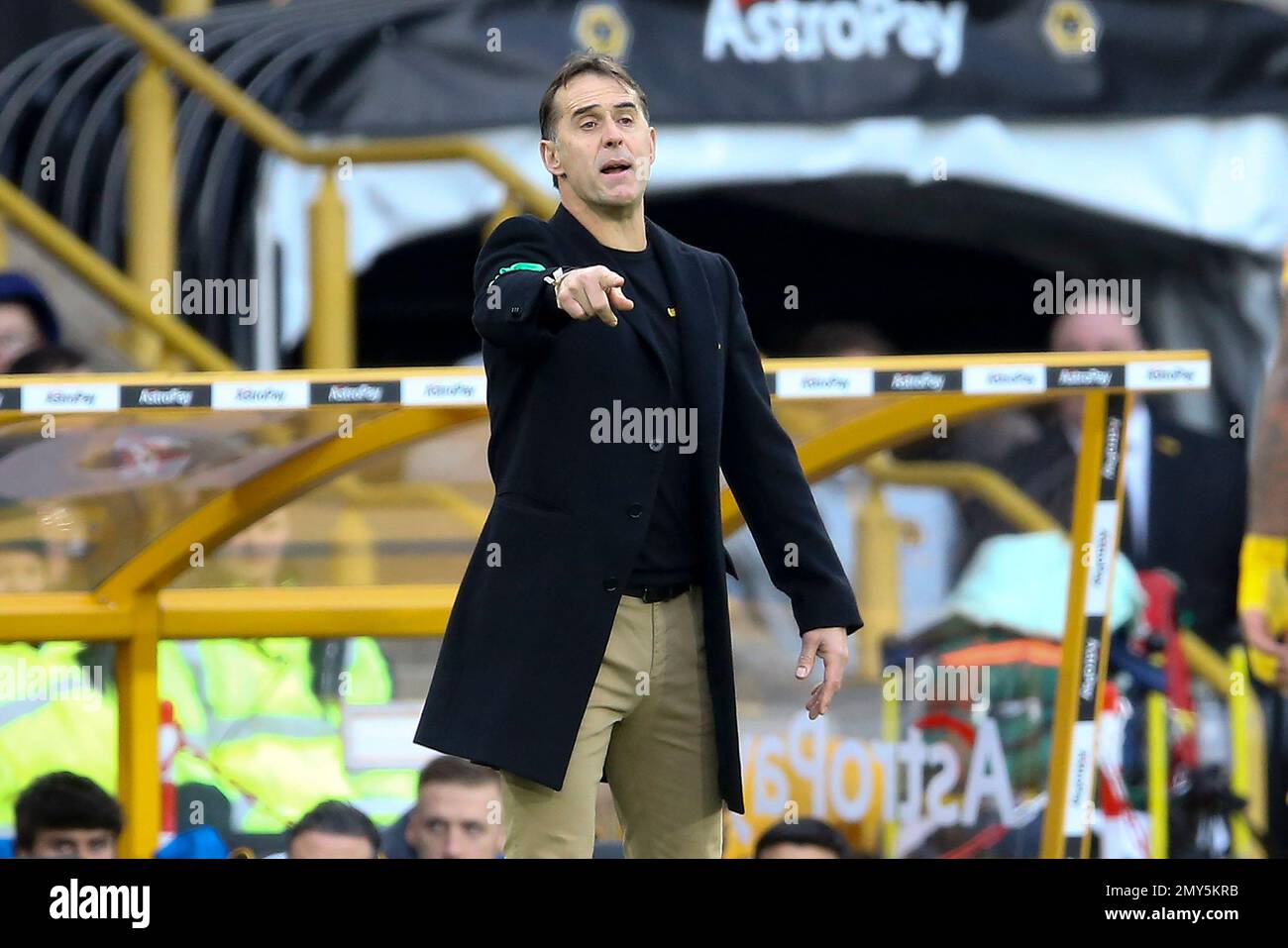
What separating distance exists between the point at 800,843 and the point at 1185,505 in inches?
84.5

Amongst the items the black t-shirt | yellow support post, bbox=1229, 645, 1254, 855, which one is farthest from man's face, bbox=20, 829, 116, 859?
yellow support post, bbox=1229, 645, 1254, 855

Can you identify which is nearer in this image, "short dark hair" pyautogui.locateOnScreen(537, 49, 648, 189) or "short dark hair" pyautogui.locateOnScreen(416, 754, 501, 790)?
"short dark hair" pyautogui.locateOnScreen(537, 49, 648, 189)

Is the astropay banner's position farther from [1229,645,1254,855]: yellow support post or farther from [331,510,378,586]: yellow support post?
[331,510,378,586]: yellow support post

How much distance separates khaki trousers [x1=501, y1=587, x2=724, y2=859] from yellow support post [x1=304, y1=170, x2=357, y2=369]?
421 cm

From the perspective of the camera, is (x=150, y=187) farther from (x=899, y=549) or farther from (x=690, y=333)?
(x=690, y=333)

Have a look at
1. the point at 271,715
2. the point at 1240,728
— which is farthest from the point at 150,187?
the point at 1240,728

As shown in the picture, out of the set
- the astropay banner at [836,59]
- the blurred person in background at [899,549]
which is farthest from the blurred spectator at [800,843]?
the astropay banner at [836,59]

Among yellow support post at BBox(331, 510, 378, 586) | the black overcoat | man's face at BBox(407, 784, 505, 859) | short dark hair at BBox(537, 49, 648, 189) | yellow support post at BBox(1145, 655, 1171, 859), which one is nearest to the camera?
the black overcoat

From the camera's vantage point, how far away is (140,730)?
500 cm

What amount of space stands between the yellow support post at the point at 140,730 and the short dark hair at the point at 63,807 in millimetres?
37

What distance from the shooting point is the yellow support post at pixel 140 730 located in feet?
16.3

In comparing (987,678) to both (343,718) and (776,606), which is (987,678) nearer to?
(776,606)

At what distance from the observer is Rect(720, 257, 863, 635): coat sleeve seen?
148 inches

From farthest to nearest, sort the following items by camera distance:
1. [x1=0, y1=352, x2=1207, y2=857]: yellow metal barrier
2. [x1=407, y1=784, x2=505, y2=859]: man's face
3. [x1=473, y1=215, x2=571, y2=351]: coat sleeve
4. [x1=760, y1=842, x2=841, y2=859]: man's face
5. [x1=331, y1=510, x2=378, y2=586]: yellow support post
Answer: [x1=760, y1=842, x2=841, y2=859]: man's face < [x1=407, y1=784, x2=505, y2=859]: man's face < [x1=331, y1=510, x2=378, y2=586]: yellow support post < [x1=0, y1=352, x2=1207, y2=857]: yellow metal barrier < [x1=473, y1=215, x2=571, y2=351]: coat sleeve
